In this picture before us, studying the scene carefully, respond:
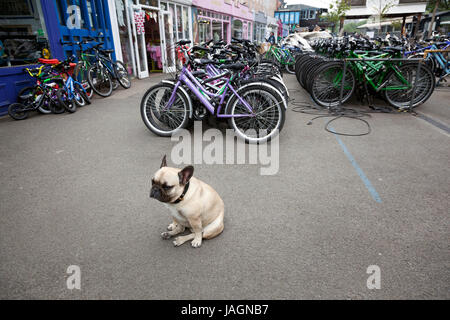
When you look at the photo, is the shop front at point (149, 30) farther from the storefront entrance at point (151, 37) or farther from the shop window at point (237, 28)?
the shop window at point (237, 28)

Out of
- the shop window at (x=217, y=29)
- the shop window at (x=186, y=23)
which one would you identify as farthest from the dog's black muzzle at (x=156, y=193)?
the shop window at (x=217, y=29)

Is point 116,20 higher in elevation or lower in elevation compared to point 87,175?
higher

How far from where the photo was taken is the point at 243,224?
255 cm

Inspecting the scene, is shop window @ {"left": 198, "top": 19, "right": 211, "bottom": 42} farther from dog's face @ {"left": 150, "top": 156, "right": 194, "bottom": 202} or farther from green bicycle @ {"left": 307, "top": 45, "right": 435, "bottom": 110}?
dog's face @ {"left": 150, "top": 156, "right": 194, "bottom": 202}

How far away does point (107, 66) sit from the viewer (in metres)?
8.40

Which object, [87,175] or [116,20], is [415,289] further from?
[116,20]

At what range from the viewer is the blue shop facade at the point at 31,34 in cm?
617

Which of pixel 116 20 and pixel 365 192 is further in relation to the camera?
pixel 116 20

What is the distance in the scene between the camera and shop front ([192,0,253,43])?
52.1 feet

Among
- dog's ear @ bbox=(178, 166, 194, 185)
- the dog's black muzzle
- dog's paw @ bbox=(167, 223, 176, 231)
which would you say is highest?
dog's ear @ bbox=(178, 166, 194, 185)

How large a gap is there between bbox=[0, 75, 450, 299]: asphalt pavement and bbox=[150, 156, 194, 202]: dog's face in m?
0.59

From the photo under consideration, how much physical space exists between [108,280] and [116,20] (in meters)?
10.3

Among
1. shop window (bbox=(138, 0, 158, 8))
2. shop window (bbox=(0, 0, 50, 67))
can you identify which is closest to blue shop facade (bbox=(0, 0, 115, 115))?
shop window (bbox=(0, 0, 50, 67))
